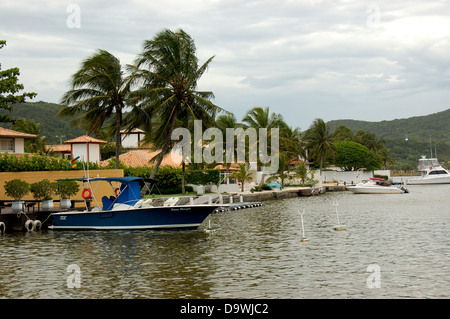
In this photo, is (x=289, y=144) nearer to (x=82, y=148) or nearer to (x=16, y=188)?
(x=82, y=148)

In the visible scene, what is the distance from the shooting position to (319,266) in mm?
16172

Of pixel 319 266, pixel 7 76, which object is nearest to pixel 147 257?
pixel 319 266

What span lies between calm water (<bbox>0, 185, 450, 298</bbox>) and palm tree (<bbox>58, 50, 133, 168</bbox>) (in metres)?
13.2

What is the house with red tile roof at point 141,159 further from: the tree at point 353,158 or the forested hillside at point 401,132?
the tree at point 353,158

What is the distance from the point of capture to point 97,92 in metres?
38.1

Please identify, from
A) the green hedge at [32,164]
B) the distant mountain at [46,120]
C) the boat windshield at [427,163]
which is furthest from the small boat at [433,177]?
the green hedge at [32,164]

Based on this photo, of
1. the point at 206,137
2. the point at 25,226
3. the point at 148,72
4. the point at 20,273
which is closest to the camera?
the point at 20,273

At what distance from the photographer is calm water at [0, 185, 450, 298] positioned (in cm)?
1336

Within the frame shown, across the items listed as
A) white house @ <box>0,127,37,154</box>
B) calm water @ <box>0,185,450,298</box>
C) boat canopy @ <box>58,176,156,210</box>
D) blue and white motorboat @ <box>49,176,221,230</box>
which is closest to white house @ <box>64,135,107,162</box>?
white house @ <box>0,127,37,154</box>

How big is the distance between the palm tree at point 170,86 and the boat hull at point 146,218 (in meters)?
13.5

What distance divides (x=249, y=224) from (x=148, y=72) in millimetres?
15419

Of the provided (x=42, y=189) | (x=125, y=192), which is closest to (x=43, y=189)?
(x=42, y=189)

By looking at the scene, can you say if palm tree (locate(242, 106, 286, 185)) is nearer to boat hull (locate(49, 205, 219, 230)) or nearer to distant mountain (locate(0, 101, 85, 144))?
boat hull (locate(49, 205, 219, 230))
